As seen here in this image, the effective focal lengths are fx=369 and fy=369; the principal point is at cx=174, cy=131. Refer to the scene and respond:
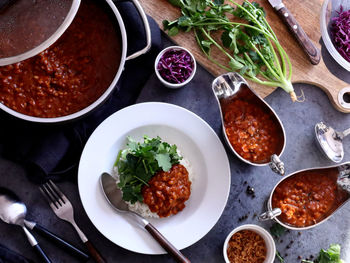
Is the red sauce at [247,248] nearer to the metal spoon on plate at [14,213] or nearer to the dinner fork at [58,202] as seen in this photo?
the dinner fork at [58,202]

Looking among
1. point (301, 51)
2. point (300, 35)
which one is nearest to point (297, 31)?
point (300, 35)

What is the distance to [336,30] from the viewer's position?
2.63m

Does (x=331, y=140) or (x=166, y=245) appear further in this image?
(x=331, y=140)

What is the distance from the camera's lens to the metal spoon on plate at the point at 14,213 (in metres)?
2.34

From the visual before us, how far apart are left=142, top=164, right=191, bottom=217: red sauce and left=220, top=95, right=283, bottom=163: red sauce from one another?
0.42m

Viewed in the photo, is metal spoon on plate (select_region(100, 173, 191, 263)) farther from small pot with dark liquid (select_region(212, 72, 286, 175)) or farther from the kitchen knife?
the kitchen knife

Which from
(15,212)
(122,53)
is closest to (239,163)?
(122,53)

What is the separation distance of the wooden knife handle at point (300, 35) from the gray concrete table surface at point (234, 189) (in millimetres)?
218

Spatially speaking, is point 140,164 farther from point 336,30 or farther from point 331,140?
point 336,30

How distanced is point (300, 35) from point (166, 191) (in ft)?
4.69

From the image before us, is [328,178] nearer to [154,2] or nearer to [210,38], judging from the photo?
[210,38]

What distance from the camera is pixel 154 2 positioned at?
2.56m

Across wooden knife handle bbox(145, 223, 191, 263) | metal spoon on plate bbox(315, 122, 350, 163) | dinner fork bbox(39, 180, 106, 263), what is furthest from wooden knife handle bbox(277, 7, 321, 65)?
dinner fork bbox(39, 180, 106, 263)

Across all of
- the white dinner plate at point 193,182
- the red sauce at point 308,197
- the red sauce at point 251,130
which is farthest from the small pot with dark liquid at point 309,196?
the white dinner plate at point 193,182
